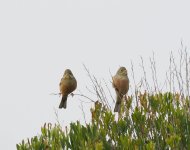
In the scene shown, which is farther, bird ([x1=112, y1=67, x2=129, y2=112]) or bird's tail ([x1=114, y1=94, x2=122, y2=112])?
bird's tail ([x1=114, y1=94, x2=122, y2=112])

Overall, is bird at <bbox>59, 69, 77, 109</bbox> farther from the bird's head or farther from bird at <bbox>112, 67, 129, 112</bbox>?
the bird's head

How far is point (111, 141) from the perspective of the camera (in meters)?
10.2

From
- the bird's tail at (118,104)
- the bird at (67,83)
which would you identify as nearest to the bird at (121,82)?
the bird's tail at (118,104)

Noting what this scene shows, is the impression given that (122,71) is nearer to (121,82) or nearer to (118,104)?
(121,82)

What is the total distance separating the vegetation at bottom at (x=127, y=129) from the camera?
397 inches

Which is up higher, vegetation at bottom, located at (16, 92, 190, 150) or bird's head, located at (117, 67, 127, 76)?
bird's head, located at (117, 67, 127, 76)

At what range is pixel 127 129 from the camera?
10344 millimetres

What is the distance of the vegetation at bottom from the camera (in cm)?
1008

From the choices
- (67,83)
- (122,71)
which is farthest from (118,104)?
(67,83)

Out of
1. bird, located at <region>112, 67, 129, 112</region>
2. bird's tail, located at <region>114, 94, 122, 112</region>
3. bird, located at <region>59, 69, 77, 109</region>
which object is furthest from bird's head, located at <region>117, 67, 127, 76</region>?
bird, located at <region>59, 69, 77, 109</region>

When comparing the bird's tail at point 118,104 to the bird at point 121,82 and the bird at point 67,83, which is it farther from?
the bird at point 67,83

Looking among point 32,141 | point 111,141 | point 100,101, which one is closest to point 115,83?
point 100,101

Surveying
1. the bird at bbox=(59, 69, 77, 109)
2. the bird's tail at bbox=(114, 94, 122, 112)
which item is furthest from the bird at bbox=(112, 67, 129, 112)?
the bird at bbox=(59, 69, 77, 109)

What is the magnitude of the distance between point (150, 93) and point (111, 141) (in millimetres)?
1626
